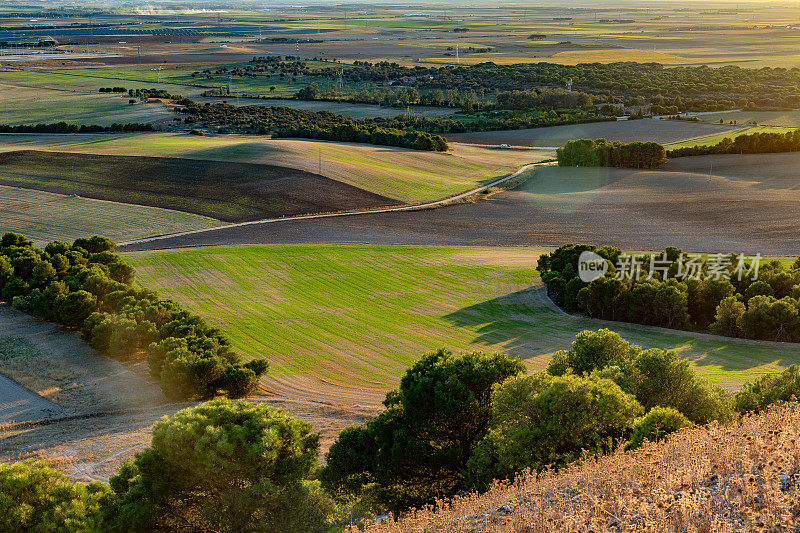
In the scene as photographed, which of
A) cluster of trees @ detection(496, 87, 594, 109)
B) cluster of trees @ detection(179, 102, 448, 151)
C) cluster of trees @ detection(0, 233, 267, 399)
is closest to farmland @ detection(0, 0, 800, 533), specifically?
cluster of trees @ detection(0, 233, 267, 399)

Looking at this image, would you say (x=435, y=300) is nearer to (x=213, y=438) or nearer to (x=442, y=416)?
(x=442, y=416)

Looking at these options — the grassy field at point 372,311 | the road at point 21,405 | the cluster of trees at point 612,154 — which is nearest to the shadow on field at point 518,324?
the grassy field at point 372,311

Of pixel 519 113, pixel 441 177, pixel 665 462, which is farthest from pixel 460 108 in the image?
pixel 665 462

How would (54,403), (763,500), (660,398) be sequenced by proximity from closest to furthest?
1. (763,500)
2. (660,398)
3. (54,403)

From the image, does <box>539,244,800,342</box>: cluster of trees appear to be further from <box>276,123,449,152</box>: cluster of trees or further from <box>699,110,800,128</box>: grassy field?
<box>699,110,800,128</box>: grassy field

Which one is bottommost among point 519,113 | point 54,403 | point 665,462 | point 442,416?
point 54,403
